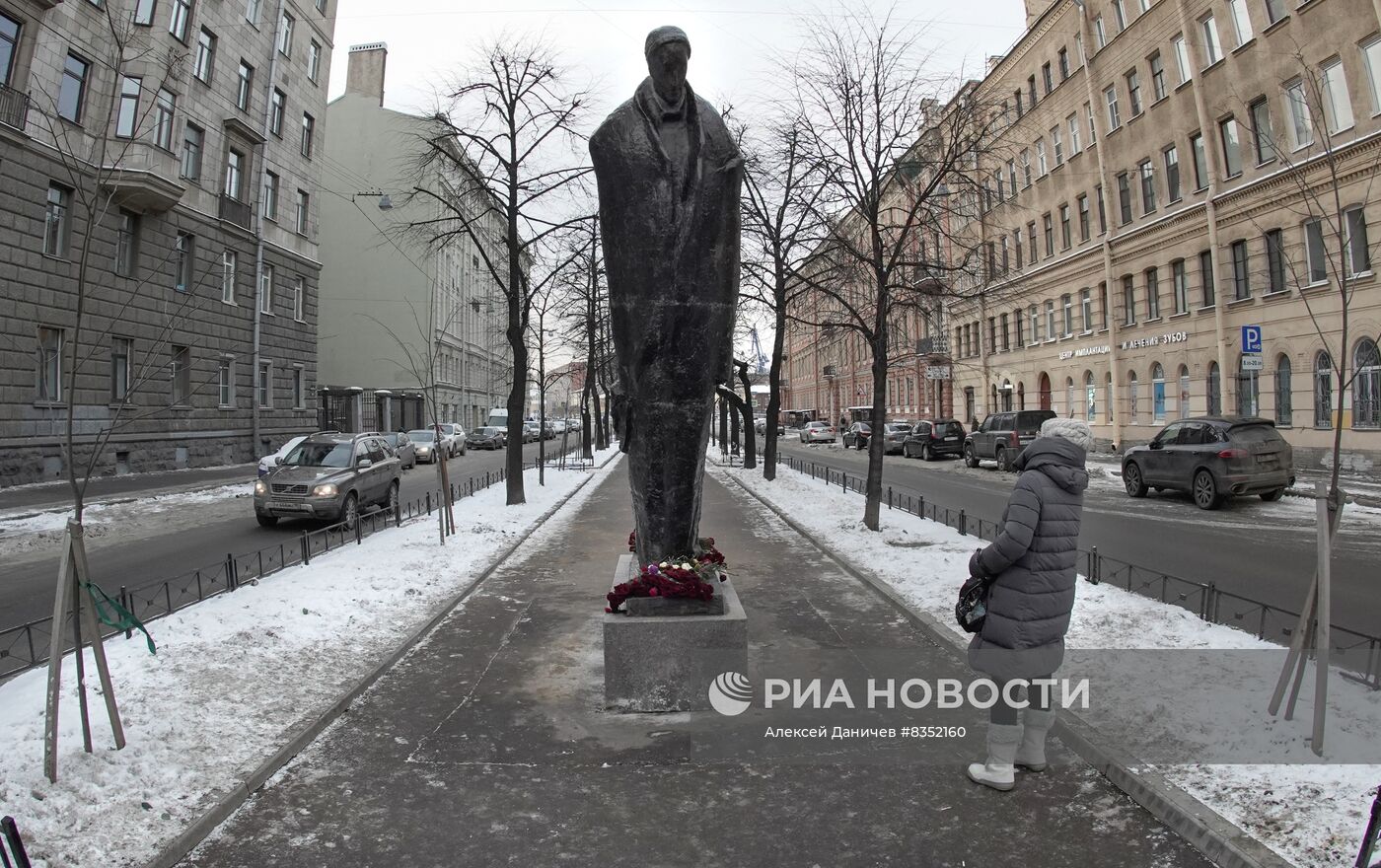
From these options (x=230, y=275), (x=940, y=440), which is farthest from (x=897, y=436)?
(x=230, y=275)

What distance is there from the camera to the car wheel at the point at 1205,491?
52.0 feet

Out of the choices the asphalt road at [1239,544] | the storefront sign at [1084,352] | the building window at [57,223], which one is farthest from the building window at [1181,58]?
the building window at [57,223]

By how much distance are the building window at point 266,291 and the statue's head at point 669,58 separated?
98.9 feet

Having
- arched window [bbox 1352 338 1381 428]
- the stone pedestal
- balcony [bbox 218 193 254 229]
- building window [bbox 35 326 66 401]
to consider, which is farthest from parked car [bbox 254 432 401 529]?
arched window [bbox 1352 338 1381 428]

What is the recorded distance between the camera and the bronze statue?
5.92 m

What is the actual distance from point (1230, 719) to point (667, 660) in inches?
130

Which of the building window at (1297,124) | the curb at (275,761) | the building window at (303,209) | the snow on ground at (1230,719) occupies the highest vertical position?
the building window at (303,209)

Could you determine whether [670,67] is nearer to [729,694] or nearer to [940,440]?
[729,694]

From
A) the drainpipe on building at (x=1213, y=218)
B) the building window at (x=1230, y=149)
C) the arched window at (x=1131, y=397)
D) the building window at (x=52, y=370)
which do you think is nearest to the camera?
the building window at (x=52, y=370)

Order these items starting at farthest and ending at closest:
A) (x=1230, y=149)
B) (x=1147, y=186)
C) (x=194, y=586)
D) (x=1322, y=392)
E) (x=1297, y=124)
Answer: (x=1147, y=186)
(x=1230, y=149)
(x=1297, y=124)
(x=1322, y=392)
(x=194, y=586)

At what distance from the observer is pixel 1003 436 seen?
2861cm

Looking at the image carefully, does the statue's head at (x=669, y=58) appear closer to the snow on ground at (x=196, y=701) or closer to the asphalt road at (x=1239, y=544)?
the snow on ground at (x=196, y=701)

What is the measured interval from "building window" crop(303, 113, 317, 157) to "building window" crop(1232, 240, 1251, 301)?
117 ft

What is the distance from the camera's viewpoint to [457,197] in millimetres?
16750
